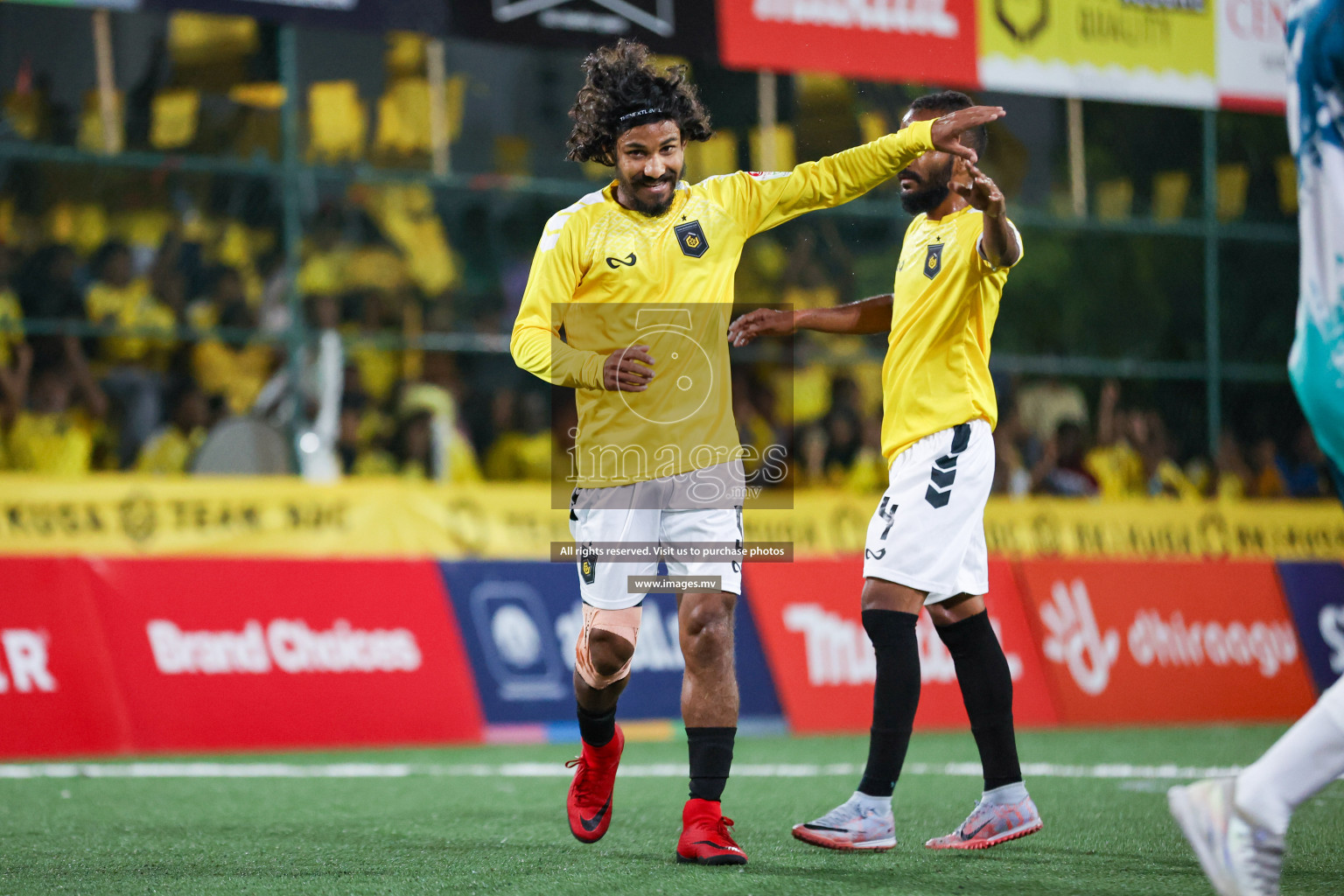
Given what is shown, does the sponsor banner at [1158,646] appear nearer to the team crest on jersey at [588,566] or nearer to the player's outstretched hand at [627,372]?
the team crest on jersey at [588,566]

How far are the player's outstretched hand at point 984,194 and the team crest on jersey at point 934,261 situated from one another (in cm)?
27

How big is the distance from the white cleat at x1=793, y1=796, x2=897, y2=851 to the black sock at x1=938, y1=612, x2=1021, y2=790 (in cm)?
41

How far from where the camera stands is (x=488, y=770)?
7.38m

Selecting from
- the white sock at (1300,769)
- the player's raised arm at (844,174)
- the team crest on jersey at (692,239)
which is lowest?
the white sock at (1300,769)

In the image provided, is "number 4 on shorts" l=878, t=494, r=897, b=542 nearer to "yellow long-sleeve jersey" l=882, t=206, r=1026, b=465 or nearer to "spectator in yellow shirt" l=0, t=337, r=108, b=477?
"yellow long-sleeve jersey" l=882, t=206, r=1026, b=465

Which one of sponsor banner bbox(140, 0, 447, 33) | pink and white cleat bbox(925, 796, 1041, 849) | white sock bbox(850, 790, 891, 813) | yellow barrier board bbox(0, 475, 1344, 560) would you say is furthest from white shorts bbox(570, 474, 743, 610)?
sponsor banner bbox(140, 0, 447, 33)

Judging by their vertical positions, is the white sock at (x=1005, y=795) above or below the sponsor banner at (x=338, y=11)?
below

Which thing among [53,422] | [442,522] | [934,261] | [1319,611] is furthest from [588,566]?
[1319,611]

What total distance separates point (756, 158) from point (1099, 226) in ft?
11.0

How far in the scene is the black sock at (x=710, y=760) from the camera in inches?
176

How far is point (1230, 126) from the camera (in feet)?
47.7

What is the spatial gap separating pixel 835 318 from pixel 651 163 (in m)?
0.98

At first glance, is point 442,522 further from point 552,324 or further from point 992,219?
point 992,219

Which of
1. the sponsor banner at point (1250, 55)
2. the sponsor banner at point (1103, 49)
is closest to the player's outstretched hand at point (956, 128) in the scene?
the sponsor banner at point (1103, 49)
